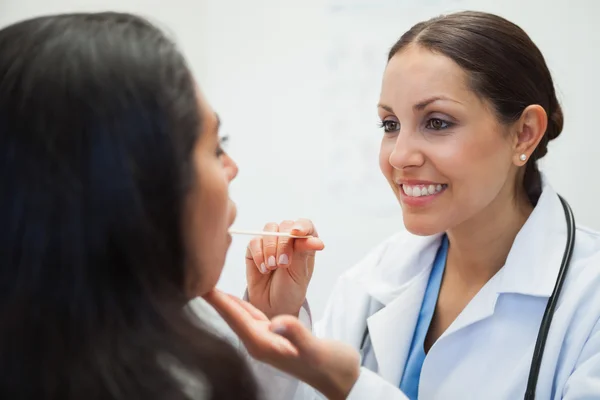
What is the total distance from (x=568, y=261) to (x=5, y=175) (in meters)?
0.88

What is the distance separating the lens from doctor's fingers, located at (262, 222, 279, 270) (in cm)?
103

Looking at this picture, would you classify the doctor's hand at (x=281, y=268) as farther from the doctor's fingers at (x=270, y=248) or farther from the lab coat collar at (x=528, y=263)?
the lab coat collar at (x=528, y=263)

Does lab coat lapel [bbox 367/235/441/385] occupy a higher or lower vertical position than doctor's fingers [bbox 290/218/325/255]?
lower

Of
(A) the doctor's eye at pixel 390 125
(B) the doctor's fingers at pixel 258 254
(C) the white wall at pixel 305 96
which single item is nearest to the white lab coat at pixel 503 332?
(B) the doctor's fingers at pixel 258 254

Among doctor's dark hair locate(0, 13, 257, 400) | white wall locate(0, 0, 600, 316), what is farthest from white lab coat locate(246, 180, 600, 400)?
white wall locate(0, 0, 600, 316)

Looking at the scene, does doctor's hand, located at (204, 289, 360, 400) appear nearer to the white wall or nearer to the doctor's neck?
the doctor's neck

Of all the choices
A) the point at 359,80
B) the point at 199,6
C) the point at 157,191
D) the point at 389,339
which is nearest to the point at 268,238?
the point at 389,339

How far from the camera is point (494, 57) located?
1.05 metres

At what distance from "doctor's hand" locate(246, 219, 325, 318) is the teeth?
198 millimetres

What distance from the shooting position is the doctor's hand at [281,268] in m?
1.02

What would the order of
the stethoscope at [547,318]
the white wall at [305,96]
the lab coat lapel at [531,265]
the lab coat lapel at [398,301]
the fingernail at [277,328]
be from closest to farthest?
the fingernail at [277,328] < the stethoscope at [547,318] < the lab coat lapel at [531,265] < the lab coat lapel at [398,301] < the white wall at [305,96]

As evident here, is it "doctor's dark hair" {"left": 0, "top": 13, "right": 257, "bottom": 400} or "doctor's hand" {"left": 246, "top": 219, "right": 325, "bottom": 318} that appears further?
"doctor's hand" {"left": 246, "top": 219, "right": 325, "bottom": 318}

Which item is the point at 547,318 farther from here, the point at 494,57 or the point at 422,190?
the point at 494,57

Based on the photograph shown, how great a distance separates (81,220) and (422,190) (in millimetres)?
715
